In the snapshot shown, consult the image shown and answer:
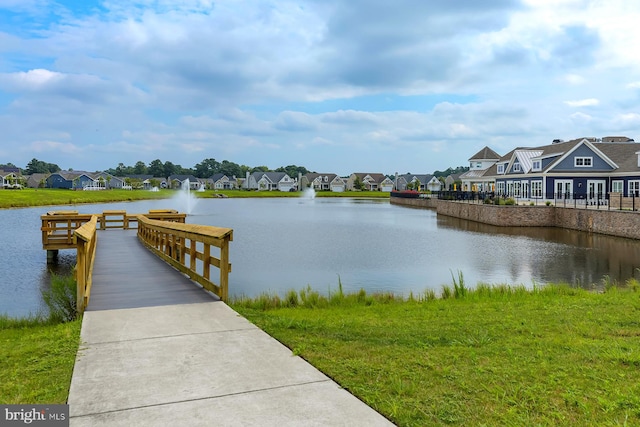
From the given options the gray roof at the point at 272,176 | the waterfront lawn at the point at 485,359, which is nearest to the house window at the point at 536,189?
the waterfront lawn at the point at 485,359

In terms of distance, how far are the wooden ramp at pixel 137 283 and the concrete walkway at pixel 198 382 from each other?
1.87 meters

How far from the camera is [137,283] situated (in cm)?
1120

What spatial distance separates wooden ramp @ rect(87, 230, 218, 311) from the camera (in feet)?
30.5

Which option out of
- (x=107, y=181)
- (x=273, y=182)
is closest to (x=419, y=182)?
(x=273, y=182)

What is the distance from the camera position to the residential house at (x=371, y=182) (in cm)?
16438

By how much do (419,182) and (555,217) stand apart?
112570mm

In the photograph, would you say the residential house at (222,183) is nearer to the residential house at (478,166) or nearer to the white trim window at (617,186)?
the residential house at (478,166)

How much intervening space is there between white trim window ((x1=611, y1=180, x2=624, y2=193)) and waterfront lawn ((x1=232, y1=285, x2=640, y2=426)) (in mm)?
43452

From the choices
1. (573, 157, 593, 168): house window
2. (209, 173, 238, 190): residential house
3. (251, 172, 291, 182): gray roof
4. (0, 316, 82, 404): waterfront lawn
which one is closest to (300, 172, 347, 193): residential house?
(251, 172, 291, 182): gray roof

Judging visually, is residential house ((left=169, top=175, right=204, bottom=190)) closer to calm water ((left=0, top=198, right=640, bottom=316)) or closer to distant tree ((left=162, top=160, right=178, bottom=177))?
distant tree ((left=162, top=160, right=178, bottom=177))

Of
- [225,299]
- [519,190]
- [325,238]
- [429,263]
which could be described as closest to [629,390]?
[225,299]

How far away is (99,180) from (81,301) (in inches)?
6036

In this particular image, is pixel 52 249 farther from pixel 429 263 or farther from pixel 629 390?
pixel 629 390

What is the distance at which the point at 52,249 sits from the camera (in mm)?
20844
